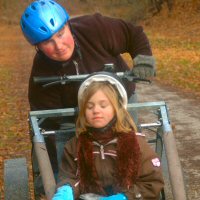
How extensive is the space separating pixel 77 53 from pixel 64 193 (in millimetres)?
1113

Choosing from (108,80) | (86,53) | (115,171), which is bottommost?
(115,171)

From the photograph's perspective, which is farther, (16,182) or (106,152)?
(16,182)

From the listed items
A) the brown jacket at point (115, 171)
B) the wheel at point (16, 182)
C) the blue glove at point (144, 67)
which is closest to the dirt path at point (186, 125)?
the wheel at point (16, 182)

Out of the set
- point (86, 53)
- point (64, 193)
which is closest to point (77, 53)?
point (86, 53)

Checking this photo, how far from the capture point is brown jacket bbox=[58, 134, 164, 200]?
3.28 meters

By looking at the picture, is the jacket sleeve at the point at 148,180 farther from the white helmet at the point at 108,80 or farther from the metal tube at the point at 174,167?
the white helmet at the point at 108,80

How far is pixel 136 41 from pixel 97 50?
11.6 inches

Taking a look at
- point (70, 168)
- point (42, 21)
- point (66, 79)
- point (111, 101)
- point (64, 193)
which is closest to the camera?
point (64, 193)

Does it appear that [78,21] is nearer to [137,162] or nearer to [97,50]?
[97,50]

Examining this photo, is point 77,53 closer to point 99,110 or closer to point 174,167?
point 99,110

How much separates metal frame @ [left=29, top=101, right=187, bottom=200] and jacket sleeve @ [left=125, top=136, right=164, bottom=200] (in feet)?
0.26

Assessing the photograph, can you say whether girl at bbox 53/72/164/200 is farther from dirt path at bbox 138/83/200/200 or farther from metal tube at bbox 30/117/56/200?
dirt path at bbox 138/83/200/200

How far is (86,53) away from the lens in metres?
4.07

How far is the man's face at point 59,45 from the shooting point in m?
3.71
